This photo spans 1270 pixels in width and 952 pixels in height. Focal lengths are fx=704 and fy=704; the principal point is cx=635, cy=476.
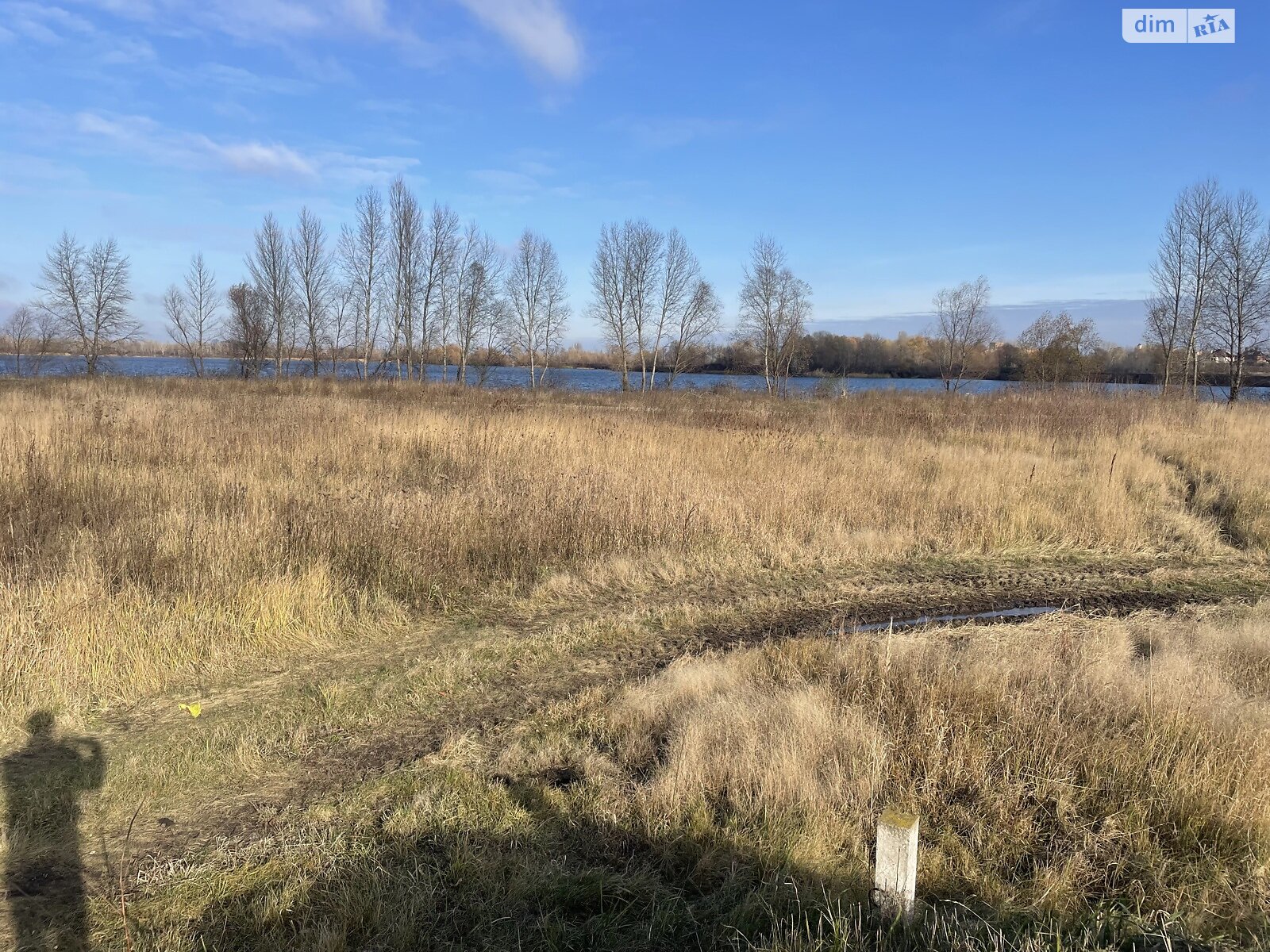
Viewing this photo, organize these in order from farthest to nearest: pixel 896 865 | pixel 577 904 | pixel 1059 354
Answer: pixel 1059 354 → pixel 577 904 → pixel 896 865

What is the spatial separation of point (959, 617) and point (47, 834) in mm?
6823

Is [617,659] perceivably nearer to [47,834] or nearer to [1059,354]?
[47,834]

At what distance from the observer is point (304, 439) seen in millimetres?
11391

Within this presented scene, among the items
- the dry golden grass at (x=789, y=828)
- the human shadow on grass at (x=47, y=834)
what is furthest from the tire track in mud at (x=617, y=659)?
the human shadow on grass at (x=47, y=834)

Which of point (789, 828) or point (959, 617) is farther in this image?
point (959, 617)

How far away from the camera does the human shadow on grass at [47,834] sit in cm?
273

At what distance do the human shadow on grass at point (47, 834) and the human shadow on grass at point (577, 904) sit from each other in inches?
23.5

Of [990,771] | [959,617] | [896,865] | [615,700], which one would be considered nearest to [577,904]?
[896,865]

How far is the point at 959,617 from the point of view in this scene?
22.2ft

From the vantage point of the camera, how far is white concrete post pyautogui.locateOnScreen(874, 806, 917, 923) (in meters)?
2.35

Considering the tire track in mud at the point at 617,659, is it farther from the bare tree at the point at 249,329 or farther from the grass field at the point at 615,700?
the bare tree at the point at 249,329

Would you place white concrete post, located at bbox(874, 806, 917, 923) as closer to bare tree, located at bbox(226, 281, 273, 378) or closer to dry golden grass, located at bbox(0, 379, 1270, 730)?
dry golden grass, located at bbox(0, 379, 1270, 730)

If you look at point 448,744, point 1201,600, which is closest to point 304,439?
point 448,744

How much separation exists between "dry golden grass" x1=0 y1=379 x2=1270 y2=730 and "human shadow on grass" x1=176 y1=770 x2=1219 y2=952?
2667 millimetres
